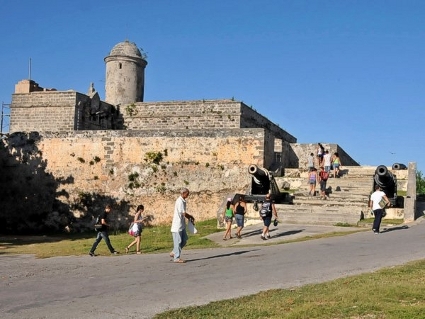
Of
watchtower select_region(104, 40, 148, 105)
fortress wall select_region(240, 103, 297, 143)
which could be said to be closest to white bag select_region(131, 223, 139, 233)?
fortress wall select_region(240, 103, 297, 143)

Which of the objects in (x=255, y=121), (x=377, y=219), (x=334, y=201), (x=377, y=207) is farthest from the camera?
(x=255, y=121)

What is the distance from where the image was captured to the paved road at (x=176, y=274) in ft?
23.9

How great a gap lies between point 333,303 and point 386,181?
1228cm

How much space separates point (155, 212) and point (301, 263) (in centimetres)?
1433

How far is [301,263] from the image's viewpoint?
1034 cm

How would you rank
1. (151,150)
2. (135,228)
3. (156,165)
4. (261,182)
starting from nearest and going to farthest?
(135,228) → (261,182) → (156,165) → (151,150)

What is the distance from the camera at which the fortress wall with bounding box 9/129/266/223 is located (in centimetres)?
2342

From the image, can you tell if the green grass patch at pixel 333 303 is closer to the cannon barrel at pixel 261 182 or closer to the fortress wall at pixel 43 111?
the cannon barrel at pixel 261 182

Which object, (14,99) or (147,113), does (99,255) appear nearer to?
(147,113)

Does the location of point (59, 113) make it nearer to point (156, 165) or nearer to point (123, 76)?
point (123, 76)

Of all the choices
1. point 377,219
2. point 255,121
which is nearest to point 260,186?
point 377,219

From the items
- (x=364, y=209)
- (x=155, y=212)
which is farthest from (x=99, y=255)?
(x=155, y=212)

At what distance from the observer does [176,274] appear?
964 centimetres

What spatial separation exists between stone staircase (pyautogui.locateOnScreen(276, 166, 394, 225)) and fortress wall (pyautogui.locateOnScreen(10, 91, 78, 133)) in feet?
40.5
